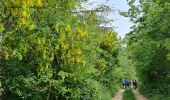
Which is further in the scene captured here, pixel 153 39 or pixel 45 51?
pixel 153 39

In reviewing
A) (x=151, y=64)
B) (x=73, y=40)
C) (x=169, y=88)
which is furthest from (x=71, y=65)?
(x=151, y=64)

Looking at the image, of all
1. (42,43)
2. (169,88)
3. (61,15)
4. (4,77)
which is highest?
(61,15)

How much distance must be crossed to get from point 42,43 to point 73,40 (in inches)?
63.0

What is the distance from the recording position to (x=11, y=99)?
50.8 ft

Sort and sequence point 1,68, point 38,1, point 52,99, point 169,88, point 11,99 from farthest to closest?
point 169,88, point 52,99, point 11,99, point 1,68, point 38,1

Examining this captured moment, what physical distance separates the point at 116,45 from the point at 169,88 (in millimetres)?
5005

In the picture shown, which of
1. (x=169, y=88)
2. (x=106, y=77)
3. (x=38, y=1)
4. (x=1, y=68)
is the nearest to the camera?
(x=38, y=1)

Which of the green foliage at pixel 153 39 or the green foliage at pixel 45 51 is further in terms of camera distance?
the green foliage at pixel 153 39

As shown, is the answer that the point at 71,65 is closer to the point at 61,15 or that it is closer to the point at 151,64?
the point at 61,15

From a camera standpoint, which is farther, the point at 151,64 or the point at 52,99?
the point at 151,64

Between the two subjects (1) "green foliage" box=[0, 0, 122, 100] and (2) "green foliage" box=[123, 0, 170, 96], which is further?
(2) "green foliage" box=[123, 0, 170, 96]

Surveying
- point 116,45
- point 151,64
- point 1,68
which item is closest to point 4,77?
point 1,68

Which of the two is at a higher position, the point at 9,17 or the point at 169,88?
the point at 9,17

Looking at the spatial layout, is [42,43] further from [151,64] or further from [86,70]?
[151,64]
